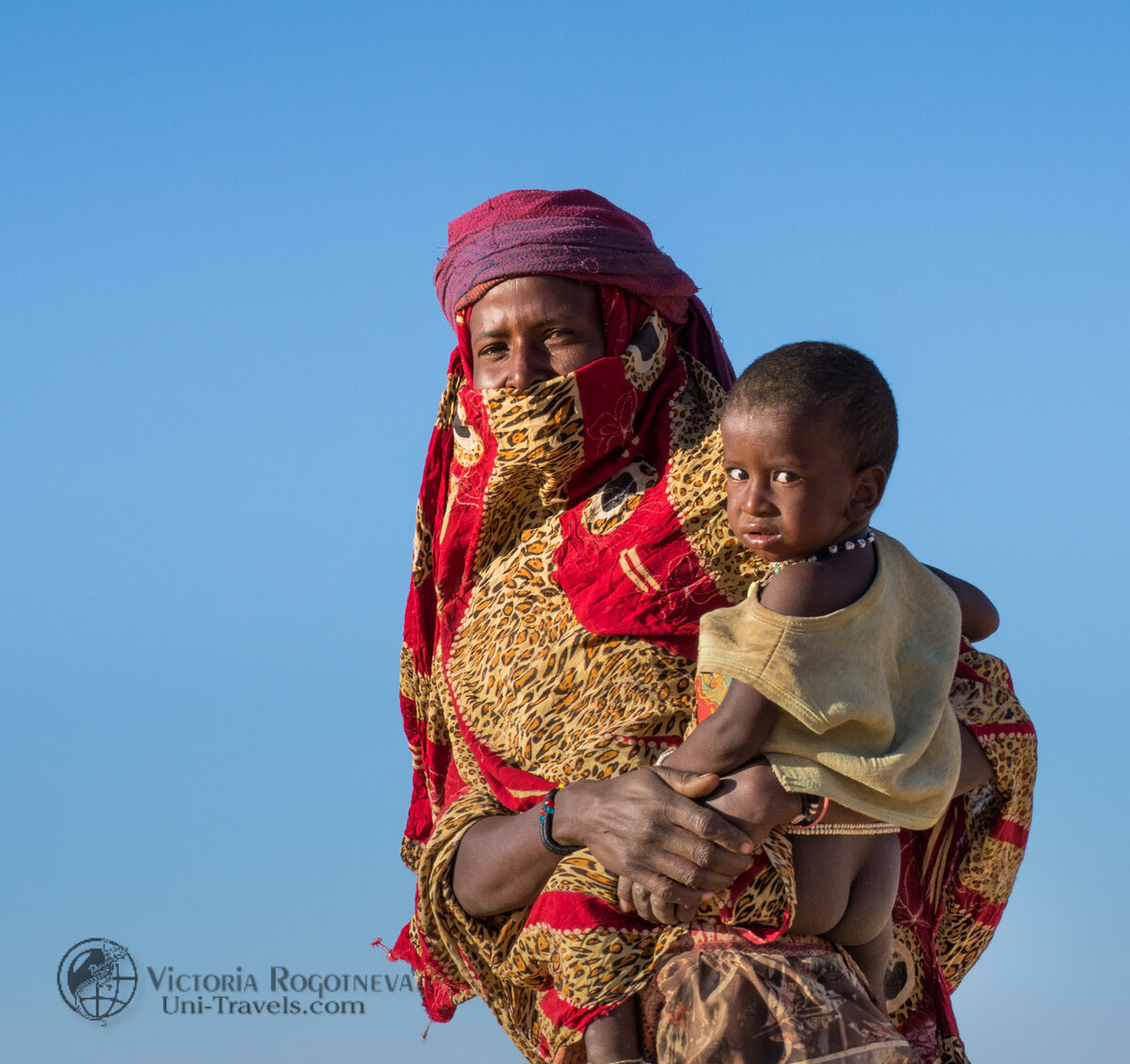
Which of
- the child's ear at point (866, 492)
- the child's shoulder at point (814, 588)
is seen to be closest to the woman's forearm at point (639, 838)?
the child's shoulder at point (814, 588)

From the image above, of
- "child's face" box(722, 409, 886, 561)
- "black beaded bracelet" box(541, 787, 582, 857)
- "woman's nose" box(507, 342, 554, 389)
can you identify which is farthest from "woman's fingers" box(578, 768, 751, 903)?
"woman's nose" box(507, 342, 554, 389)

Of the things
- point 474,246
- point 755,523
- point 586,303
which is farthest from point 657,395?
point 755,523

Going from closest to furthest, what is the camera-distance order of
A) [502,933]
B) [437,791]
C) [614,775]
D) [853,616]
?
[853,616]
[614,775]
[502,933]
[437,791]

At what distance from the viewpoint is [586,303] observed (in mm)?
3955

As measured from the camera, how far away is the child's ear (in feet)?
10.00

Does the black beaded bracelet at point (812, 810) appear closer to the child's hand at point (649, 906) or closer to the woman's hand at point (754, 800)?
the woman's hand at point (754, 800)

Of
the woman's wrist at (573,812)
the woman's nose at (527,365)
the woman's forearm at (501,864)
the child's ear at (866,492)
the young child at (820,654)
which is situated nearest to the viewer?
the young child at (820,654)

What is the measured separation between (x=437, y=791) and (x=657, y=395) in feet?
4.19

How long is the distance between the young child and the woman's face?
911mm

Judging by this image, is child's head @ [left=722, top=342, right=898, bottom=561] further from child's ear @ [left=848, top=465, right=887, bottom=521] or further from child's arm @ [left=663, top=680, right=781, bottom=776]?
child's arm @ [left=663, top=680, right=781, bottom=776]

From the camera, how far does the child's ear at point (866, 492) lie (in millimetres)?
3047

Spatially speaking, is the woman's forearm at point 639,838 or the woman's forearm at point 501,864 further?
the woman's forearm at point 501,864

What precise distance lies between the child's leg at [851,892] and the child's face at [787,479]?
61cm

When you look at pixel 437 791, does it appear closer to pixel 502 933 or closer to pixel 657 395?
pixel 502 933
